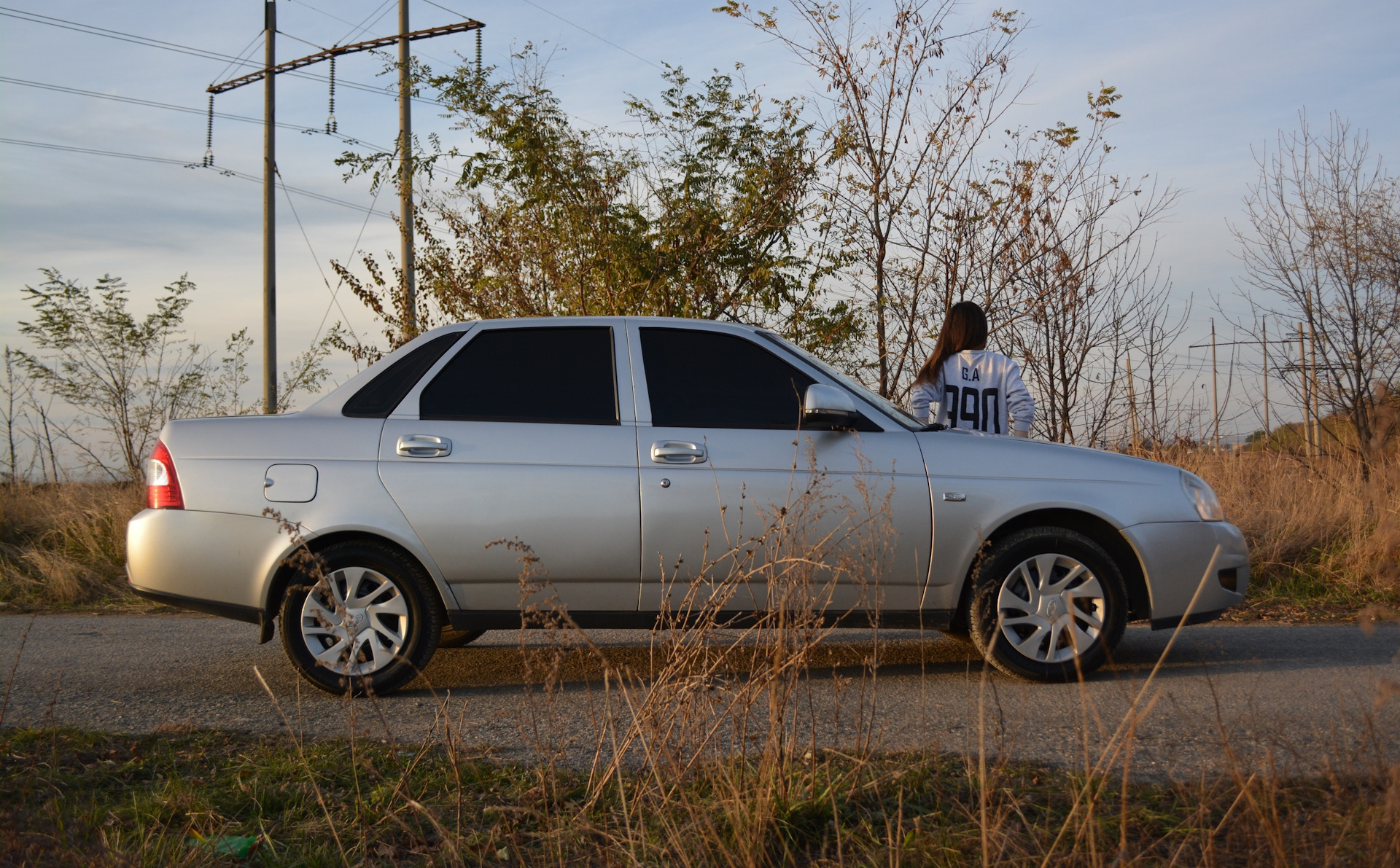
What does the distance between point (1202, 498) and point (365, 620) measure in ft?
13.2

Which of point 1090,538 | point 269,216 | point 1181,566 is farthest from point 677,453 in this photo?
point 269,216

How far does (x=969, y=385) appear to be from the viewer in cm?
625

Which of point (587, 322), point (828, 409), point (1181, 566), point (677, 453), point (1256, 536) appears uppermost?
point (587, 322)

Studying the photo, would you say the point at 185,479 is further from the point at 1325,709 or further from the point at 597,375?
the point at 1325,709

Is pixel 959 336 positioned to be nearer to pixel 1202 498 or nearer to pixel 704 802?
pixel 1202 498

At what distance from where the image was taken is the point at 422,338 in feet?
16.9

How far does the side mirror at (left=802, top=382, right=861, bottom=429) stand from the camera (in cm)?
459

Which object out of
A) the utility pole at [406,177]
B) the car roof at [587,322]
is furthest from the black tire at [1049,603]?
the utility pole at [406,177]

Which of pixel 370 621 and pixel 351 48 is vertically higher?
pixel 351 48

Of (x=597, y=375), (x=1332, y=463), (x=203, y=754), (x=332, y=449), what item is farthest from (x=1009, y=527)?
(x=1332, y=463)

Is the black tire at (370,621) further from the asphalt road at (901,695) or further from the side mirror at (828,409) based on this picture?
the side mirror at (828,409)

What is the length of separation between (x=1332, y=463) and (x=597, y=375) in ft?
25.7

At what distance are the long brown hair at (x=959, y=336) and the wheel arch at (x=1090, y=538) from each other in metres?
1.47

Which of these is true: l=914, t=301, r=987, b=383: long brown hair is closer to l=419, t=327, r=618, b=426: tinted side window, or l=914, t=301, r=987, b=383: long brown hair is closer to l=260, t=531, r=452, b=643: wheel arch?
l=419, t=327, r=618, b=426: tinted side window
